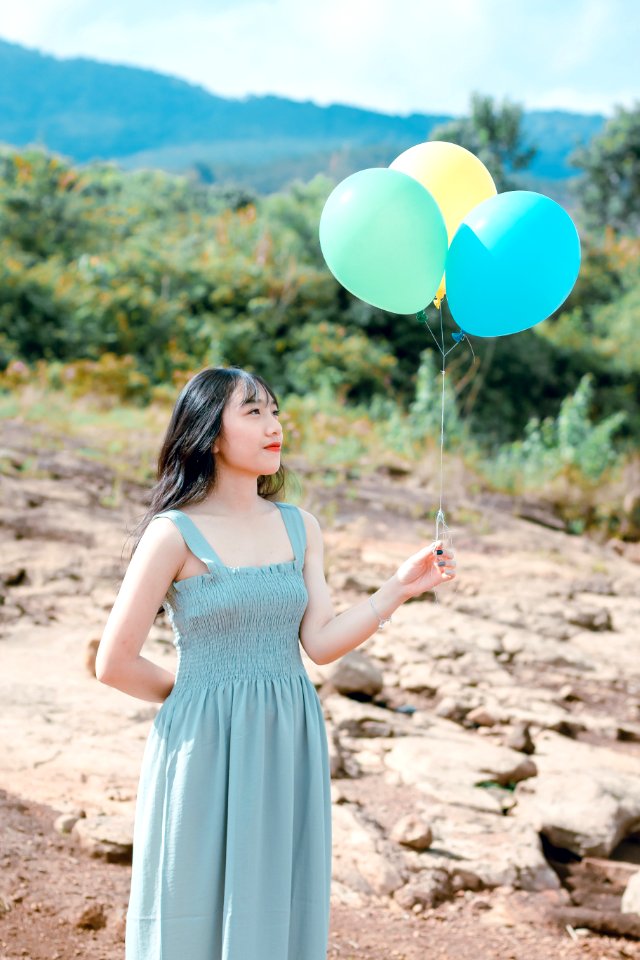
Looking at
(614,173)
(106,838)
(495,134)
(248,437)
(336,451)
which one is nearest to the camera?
(248,437)

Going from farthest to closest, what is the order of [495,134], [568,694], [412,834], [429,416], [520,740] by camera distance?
[495,134] → [429,416] → [568,694] → [520,740] → [412,834]

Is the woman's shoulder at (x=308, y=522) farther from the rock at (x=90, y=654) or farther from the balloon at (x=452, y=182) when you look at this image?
the rock at (x=90, y=654)

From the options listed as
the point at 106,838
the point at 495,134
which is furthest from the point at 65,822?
the point at 495,134

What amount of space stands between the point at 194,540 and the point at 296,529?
0.89ft

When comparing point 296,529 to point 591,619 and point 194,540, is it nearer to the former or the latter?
point 194,540

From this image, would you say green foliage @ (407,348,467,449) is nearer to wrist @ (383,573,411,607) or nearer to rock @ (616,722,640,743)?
rock @ (616,722,640,743)

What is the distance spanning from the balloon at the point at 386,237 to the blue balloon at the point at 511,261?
76 mm

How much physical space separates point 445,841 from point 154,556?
2.36 metres

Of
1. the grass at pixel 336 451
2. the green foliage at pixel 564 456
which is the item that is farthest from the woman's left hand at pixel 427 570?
the green foliage at pixel 564 456

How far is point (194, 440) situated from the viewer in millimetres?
2064

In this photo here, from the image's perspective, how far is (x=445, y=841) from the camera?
12.5 ft

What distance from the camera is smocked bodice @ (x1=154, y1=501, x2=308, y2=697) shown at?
1980 mm

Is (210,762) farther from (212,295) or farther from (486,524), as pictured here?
(212,295)

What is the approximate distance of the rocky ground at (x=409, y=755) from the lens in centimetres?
322
